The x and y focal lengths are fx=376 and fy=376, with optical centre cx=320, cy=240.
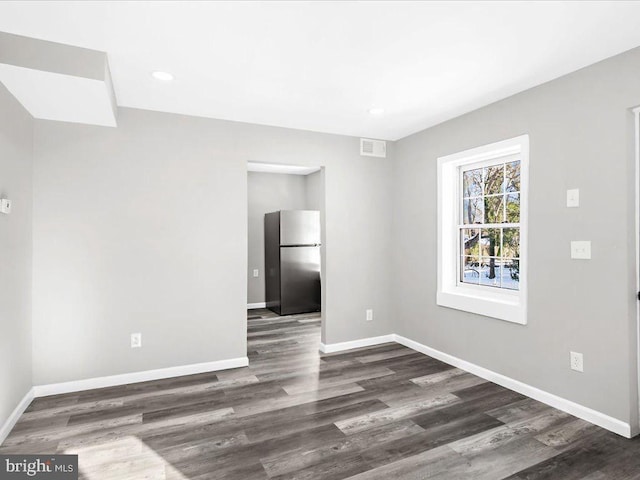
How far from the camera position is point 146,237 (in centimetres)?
330

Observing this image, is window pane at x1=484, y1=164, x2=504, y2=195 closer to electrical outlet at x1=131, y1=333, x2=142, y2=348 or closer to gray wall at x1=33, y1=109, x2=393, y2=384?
gray wall at x1=33, y1=109, x2=393, y2=384

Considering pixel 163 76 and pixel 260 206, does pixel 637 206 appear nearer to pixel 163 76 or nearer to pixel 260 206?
pixel 163 76

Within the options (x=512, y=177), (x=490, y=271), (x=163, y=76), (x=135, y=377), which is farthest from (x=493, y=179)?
(x=135, y=377)

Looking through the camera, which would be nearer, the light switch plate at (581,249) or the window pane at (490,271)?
the light switch plate at (581,249)

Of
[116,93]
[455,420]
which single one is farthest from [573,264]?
[116,93]

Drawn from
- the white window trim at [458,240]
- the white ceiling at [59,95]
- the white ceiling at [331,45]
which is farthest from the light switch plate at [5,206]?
the white window trim at [458,240]

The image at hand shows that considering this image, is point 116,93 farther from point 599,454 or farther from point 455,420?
point 599,454

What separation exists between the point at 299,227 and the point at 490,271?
130 inches

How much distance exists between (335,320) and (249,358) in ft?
3.27

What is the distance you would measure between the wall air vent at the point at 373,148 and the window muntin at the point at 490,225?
0.96 metres

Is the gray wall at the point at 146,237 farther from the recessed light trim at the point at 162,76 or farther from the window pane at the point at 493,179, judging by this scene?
the window pane at the point at 493,179

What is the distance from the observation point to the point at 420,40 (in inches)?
85.6

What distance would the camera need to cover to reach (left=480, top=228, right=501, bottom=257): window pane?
344cm

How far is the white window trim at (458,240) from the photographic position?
2.95 meters
